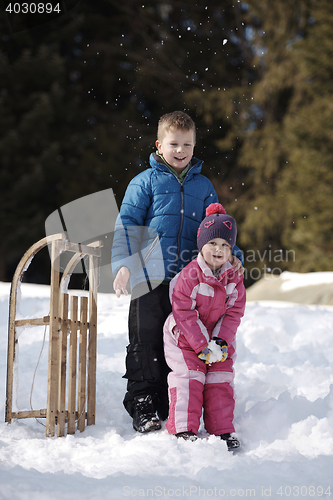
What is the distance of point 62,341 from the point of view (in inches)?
95.0

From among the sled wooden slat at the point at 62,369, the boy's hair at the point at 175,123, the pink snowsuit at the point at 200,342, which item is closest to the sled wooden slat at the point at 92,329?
the sled wooden slat at the point at 62,369

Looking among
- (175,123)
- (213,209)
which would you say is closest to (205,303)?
(213,209)

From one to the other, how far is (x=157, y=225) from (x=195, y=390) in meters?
0.82

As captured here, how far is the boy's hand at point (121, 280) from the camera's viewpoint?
101 inches

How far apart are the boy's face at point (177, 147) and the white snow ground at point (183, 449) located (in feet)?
4.18

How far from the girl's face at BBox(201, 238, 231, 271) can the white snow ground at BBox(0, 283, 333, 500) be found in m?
0.73

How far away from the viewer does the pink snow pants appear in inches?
92.0

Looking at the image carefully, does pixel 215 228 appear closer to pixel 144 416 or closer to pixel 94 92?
pixel 144 416

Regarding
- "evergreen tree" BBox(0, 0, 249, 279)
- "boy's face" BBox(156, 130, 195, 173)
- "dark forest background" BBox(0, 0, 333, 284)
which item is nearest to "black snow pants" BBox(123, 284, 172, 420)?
"boy's face" BBox(156, 130, 195, 173)

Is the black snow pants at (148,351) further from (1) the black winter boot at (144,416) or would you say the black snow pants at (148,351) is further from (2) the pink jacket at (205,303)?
(2) the pink jacket at (205,303)

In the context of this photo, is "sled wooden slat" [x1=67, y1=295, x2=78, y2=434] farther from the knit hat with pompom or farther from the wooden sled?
the knit hat with pompom

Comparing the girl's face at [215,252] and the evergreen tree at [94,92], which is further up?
the evergreen tree at [94,92]

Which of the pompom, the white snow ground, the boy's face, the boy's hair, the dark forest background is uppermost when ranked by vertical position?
the dark forest background

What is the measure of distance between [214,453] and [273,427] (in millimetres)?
405
